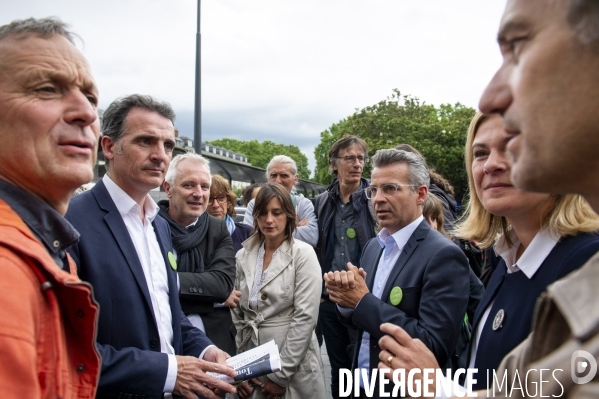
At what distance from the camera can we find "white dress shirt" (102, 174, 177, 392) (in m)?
2.54

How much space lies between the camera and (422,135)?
30172 mm

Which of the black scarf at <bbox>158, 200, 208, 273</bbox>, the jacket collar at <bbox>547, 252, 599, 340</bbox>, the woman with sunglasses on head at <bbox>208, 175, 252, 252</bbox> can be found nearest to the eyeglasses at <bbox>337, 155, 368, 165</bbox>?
the woman with sunglasses on head at <bbox>208, 175, 252, 252</bbox>

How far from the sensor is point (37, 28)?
157 cm

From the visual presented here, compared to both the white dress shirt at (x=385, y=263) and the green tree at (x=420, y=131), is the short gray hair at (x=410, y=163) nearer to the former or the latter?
the white dress shirt at (x=385, y=263)

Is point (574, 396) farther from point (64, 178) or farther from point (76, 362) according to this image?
point (64, 178)

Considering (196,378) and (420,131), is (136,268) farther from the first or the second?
(420,131)

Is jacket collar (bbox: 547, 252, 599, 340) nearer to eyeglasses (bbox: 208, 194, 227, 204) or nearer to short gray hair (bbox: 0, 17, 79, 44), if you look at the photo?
short gray hair (bbox: 0, 17, 79, 44)


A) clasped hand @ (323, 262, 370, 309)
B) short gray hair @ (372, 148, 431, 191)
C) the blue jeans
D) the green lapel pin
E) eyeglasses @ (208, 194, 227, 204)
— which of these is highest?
eyeglasses @ (208, 194, 227, 204)

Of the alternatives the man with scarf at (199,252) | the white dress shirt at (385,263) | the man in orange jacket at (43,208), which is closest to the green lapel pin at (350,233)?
the man with scarf at (199,252)

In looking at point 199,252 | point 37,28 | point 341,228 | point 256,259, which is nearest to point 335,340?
point 341,228

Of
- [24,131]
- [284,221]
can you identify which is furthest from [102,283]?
[284,221]

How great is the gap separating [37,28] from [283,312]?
Answer: 3053mm

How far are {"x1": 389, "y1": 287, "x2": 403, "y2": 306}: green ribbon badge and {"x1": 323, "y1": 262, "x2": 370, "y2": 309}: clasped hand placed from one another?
6.1 inches

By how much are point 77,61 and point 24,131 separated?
385 mm
